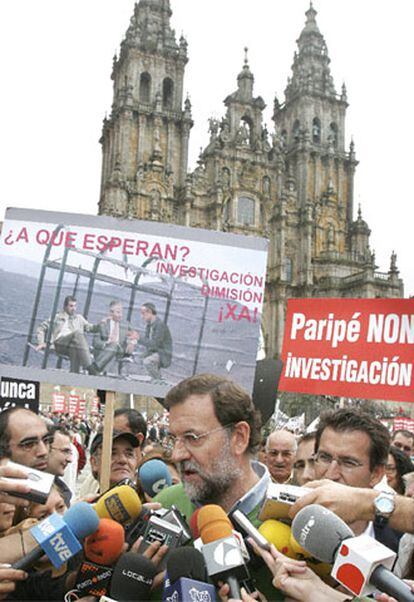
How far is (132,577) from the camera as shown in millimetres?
2459

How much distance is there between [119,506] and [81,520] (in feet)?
1.22

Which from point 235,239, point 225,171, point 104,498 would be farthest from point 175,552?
point 225,171

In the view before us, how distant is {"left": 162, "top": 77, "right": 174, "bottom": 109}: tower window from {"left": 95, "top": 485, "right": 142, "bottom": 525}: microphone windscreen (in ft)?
153

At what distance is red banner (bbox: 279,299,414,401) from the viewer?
556cm

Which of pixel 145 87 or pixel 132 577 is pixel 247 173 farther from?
pixel 132 577

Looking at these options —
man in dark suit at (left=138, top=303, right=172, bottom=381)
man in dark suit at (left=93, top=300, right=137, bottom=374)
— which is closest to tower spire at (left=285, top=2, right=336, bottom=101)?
man in dark suit at (left=138, top=303, right=172, bottom=381)

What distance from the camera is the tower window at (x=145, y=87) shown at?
46.7 metres

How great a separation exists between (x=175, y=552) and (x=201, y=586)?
0.16 m

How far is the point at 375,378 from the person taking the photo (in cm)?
565

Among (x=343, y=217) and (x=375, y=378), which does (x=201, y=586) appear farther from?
(x=343, y=217)

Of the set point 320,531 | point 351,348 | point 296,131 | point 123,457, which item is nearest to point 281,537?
point 320,531

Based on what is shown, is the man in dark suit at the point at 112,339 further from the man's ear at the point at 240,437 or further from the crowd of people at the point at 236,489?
the man's ear at the point at 240,437

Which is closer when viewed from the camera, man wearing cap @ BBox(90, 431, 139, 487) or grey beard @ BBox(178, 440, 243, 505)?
grey beard @ BBox(178, 440, 243, 505)

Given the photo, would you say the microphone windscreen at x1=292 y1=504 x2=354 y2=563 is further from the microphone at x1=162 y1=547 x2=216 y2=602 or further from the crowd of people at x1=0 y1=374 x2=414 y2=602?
the microphone at x1=162 y1=547 x2=216 y2=602
